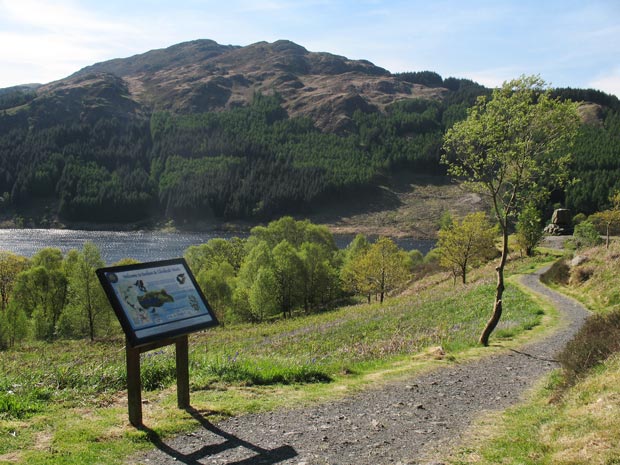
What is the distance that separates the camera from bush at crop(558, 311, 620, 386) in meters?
11.6

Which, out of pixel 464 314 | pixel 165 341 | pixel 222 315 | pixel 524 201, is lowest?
pixel 222 315

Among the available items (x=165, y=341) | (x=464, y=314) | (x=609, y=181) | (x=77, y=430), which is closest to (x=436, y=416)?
(x=165, y=341)

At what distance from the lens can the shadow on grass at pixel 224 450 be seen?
27.1ft

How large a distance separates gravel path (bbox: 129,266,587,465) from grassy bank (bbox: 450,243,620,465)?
1.93 ft

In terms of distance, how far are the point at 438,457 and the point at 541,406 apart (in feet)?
13.8

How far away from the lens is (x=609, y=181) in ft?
607

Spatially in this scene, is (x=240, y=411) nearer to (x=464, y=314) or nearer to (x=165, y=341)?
(x=165, y=341)

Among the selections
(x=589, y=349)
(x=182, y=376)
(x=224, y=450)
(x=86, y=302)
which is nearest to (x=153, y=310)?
(x=182, y=376)

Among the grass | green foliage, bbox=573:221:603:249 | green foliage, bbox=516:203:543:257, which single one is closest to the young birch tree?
the grass

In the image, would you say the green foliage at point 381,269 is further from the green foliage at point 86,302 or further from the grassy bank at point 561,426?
the grassy bank at point 561,426

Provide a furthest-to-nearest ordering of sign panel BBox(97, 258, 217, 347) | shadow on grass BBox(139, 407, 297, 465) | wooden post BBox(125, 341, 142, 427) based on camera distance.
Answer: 1. wooden post BBox(125, 341, 142, 427)
2. sign panel BBox(97, 258, 217, 347)
3. shadow on grass BBox(139, 407, 297, 465)

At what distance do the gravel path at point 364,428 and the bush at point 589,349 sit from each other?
1.54 m

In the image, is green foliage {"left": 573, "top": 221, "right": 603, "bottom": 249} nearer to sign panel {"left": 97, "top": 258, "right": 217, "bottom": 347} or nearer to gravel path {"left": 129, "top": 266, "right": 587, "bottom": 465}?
gravel path {"left": 129, "top": 266, "right": 587, "bottom": 465}

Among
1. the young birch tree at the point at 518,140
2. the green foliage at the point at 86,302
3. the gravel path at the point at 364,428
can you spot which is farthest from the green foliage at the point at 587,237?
the green foliage at the point at 86,302
